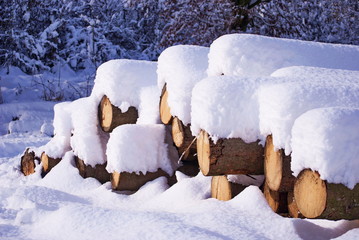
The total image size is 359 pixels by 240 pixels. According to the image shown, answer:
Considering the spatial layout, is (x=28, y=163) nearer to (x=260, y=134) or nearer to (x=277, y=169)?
(x=260, y=134)

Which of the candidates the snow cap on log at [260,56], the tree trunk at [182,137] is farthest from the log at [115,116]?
the snow cap on log at [260,56]

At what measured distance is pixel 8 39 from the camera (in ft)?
28.6

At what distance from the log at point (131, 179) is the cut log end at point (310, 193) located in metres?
1.30

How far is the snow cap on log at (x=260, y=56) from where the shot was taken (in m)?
2.75

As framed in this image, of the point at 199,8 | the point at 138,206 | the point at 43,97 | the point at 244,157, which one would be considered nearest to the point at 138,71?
the point at 138,206

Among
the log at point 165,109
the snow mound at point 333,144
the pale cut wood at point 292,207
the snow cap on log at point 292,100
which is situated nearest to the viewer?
the snow mound at point 333,144

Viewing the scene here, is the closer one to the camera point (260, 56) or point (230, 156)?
point (230, 156)

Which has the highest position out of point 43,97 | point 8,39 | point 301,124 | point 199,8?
point 301,124

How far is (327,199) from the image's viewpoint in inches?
74.3

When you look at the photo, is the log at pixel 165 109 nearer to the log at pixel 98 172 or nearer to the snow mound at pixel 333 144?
the log at pixel 98 172

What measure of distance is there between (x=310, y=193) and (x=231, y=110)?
0.53m

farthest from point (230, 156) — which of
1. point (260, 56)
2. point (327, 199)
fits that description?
point (260, 56)

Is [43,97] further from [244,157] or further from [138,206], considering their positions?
[244,157]

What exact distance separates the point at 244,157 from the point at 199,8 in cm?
647
